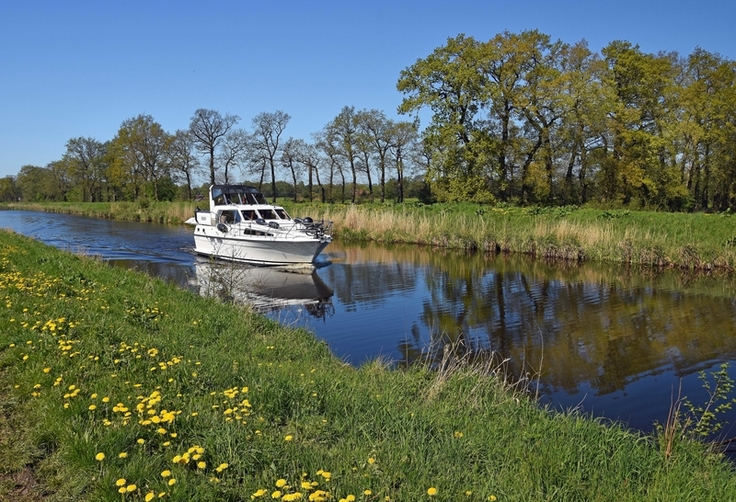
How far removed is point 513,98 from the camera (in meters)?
35.3

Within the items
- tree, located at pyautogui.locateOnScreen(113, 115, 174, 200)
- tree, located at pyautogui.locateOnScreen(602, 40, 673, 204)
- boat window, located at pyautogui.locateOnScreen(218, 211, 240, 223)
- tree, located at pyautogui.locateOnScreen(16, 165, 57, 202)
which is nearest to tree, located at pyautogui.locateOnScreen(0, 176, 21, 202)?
tree, located at pyautogui.locateOnScreen(16, 165, 57, 202)

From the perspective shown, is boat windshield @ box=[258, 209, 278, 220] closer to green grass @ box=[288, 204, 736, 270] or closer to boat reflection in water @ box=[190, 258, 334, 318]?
boat reflection in water @ box=[190, 258, 334, 318]

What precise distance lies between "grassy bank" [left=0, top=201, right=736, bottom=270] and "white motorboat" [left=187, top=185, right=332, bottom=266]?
7.32 metres

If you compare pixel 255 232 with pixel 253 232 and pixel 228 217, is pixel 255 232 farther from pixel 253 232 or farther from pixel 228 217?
pixel 228 217

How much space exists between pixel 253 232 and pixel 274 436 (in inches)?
725

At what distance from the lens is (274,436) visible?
429cm

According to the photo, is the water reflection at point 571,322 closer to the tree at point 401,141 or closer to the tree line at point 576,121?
the tree line at point 576,121

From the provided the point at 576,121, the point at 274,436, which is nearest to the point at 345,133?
the point at 576,121

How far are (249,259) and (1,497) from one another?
19.0m

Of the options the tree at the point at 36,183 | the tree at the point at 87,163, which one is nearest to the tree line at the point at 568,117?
the tree at the point at 87,163

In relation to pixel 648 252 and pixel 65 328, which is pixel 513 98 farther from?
pixel 65 328

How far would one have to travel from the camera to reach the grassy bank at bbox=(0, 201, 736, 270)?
785 inches

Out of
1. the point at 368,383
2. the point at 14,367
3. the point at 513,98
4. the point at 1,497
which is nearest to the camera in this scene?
the point at 1,497

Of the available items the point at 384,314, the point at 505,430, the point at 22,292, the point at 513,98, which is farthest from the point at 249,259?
the point at 513,98
